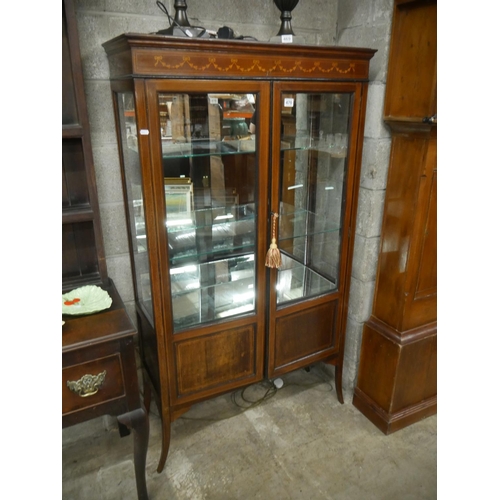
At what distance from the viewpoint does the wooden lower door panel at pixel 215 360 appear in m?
1.68

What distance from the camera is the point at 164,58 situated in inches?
50.2

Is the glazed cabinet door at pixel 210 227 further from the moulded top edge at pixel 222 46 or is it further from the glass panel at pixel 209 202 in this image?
the moulded top edge at pixel 222 46

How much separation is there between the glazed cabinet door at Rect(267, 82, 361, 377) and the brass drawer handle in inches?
30.2

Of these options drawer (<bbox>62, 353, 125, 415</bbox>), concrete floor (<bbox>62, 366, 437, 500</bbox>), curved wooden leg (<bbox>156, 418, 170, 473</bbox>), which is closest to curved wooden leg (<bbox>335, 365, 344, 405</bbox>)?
concrete floor (<bbox>62, 366, 437, 500</bbox>)

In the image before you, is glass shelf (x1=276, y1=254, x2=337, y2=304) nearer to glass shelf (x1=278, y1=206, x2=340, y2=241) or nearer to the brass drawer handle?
glass shelf (x1=278, y1=206, x2=340, y2=241)

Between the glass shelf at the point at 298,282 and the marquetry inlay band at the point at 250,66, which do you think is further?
the glass shelf at the point at 298,282

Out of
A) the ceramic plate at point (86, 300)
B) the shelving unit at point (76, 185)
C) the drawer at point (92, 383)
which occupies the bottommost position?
the drawer at point (92, 383)

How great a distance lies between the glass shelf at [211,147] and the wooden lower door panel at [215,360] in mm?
732

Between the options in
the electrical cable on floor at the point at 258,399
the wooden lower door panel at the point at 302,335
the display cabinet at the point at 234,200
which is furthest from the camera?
the electrical cable on floor at the point at 258,399

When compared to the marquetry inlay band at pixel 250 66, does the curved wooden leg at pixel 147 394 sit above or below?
below

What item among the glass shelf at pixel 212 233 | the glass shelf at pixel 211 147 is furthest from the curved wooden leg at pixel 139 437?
the glass shelf at pixel 211 147

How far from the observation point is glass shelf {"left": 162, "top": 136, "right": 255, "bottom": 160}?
1551 mm

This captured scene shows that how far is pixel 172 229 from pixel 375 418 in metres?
1.37

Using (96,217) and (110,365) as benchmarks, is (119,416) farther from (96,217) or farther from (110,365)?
(96,217)
